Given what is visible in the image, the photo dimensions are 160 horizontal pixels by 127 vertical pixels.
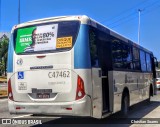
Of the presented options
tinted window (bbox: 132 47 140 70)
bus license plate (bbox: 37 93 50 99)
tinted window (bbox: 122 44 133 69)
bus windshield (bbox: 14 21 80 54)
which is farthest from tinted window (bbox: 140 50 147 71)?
bus license plate (bbox: 37 93 50 99)

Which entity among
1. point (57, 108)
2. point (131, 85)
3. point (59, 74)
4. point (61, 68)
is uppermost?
point (61, 68)

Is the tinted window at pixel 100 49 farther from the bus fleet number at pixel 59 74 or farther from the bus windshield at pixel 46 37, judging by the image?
the bus fleet number at pixel 59 74

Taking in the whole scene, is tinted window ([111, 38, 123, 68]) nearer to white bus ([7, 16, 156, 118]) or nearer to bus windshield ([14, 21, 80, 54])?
white bus ([7, 16, 156, 118])

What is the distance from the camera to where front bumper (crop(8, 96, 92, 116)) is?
9.80m

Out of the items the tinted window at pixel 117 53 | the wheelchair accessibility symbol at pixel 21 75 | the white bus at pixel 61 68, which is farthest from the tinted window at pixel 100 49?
the wheelchair accessibility symbol at pixel 21 75

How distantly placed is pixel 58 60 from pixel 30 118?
12.1 feet

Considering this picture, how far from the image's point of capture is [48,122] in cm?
1248

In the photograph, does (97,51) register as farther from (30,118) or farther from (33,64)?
(30,118)

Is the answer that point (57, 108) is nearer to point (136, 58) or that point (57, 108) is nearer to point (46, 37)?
point (46, 37)

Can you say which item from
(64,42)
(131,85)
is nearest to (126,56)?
(131,85)

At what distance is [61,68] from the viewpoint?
33.5 ft

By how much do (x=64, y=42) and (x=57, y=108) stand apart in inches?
72.3

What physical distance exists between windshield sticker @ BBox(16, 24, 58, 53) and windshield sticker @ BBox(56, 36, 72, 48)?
163 millimetres

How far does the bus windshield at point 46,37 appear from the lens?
10.3 m
